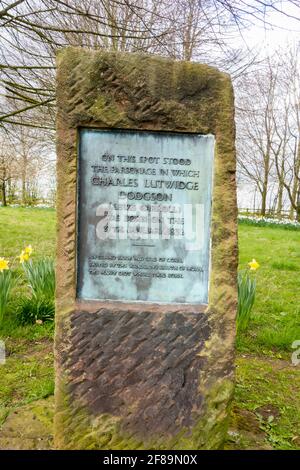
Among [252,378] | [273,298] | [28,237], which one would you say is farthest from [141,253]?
[28,237]

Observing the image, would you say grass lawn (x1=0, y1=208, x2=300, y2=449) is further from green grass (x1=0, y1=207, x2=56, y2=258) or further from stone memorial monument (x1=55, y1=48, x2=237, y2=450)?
green grass (x1=0, y1=207, x2=56, y2=258)

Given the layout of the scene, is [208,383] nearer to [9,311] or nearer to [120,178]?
[120,178]

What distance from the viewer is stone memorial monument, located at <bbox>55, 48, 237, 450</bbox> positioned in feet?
7.01

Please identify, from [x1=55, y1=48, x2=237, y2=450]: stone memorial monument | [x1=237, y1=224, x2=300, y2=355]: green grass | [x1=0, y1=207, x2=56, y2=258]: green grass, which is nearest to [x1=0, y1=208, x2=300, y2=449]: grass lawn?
[x1=237, y1=224, x2=300, y2=355]: green grass

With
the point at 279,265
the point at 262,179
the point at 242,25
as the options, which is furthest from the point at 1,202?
the point at 242,25

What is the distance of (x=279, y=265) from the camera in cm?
698

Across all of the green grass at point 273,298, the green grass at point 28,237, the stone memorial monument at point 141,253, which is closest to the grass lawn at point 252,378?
the green grass at point 273,298

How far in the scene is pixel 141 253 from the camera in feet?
7.27

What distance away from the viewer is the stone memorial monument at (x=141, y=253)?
84.1 inches

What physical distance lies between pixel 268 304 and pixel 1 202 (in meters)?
23.6

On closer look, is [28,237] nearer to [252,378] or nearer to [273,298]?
[273,298]

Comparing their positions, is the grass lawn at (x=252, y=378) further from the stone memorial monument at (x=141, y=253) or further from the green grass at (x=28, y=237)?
the green grass at (x=28, y=237)

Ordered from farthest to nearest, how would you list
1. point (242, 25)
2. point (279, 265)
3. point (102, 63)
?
point (279, 265), point (242, 25), point (102, 63)

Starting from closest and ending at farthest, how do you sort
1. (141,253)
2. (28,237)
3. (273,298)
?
(141,253)
(273,298)
(28,237)
